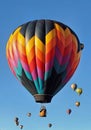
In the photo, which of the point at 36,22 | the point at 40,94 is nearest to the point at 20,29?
the point at 36,22

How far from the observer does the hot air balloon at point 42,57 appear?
221 ft

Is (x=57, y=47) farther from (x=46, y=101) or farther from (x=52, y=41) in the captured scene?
(x=46, y=101)

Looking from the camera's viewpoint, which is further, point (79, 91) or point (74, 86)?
point (74, 86)

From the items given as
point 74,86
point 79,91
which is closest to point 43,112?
point 79,91

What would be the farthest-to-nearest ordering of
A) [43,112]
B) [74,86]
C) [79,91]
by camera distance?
[74,86] < [79,91] < [43,112]

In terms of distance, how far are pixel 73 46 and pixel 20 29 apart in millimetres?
5111

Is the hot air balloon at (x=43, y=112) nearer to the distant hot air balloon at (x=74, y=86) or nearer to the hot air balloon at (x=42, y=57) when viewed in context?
the hot air balloon at (x=42, y=57)

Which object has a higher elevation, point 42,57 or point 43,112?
point 42,57

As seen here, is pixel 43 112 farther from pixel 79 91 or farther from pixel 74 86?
pixel 74 86

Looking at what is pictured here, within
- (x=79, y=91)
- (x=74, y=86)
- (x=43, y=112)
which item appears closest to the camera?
(x=43, y=112)

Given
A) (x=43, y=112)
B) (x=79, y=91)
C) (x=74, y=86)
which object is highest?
(x=74, y=86)

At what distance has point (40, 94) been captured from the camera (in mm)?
67312

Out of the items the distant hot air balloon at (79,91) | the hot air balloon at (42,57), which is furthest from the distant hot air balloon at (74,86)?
the hot air balloon at (42,57)

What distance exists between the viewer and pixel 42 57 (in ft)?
221
